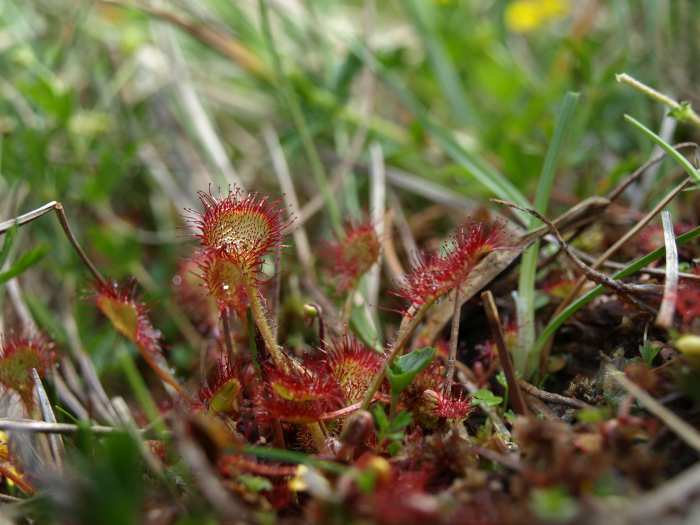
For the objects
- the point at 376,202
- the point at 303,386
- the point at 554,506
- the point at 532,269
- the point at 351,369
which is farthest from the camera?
the point at 376,202

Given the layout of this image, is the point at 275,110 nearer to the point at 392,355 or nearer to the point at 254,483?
the point at 392,355

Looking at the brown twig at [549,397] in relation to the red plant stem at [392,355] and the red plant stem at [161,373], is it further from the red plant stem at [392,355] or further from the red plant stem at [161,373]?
the red plant stem at [161,373]

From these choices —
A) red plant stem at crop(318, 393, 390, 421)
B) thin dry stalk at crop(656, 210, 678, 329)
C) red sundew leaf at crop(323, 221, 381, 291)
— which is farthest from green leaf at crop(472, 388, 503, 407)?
red sundew leaf at crop(323, 221, 381, 291)

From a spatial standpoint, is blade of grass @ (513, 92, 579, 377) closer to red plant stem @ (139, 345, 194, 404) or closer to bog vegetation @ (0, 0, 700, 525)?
bog vegetation @ (0, 0, 700, 525)

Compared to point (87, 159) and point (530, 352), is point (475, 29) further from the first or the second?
point (530, 352)

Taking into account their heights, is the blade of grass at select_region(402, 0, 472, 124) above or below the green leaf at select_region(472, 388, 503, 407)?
above

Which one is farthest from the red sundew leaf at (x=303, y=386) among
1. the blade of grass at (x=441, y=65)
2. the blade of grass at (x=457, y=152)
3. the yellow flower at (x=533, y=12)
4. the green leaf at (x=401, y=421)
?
the yellow flower at (x=533, y=12)

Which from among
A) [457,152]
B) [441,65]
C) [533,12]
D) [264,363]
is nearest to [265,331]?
[264,363]
